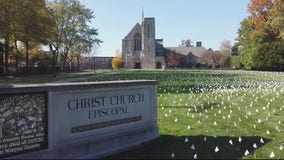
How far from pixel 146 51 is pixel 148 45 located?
6.87ft

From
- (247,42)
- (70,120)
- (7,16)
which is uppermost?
(247,42)

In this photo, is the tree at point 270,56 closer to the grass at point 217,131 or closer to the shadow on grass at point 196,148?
the grass at point 217,131

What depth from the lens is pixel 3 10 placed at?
120 feet

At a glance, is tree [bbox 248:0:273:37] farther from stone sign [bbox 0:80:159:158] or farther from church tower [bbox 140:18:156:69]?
church tower [bbox 140:18:156:69]

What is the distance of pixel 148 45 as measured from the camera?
125 m

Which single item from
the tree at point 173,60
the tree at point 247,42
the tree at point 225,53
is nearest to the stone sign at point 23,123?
the tree at point 247,42

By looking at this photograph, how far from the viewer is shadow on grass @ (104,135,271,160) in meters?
7.36

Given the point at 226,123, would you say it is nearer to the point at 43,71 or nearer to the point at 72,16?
the point at 43,71

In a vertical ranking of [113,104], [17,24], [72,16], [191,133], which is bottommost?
[191,133]

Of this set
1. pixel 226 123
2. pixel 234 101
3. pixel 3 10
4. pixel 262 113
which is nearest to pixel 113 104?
pixel 226 123

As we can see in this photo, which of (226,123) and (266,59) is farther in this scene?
(266,59)

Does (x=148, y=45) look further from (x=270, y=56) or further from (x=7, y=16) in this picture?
(x=7, y=16)

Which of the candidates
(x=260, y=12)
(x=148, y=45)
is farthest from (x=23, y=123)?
(x=148, y=45)

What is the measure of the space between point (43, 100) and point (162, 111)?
7034 millimetres
